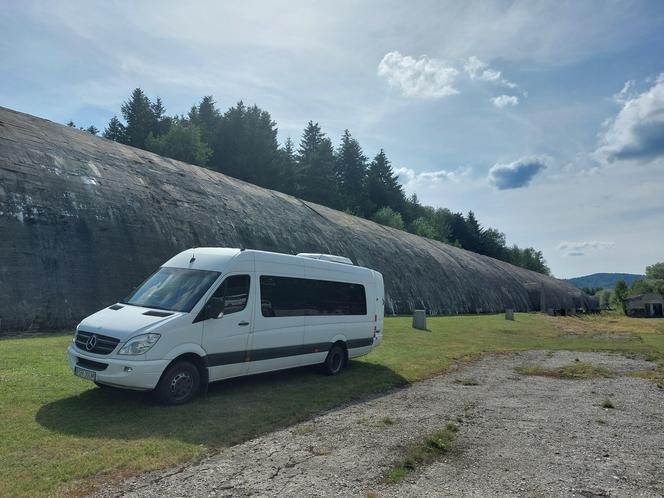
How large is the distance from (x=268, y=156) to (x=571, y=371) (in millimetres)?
62294

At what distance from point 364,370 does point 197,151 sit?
5377 cm

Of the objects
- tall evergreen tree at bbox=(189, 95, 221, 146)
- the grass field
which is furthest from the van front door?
tall evergreen tree at bbox=(189, 95, 221, 146)

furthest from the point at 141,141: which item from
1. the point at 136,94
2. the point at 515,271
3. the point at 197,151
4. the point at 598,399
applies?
the point at 598,399

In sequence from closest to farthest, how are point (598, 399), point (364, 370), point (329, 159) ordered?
point (598, 399) → point (364, 370) → point (329, 159)

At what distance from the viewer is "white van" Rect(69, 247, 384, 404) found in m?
7.53

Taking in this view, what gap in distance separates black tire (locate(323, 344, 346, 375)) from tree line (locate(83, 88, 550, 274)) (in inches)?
2037

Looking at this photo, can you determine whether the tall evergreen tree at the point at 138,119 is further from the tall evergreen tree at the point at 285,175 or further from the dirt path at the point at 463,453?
the dirt path at the point at 463,453

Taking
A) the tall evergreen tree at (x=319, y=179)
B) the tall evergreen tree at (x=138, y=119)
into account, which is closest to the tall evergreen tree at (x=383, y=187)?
the tall evergreen tree at (x=319, y=179)

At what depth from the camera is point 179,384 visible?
313 inches

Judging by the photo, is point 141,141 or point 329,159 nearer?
point 141,141

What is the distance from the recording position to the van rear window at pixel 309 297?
32.5ft

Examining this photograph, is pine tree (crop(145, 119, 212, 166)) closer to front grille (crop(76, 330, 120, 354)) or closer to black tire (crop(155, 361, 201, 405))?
front grille (crop(76, 330, 120, 354))

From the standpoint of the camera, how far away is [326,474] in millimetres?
5359

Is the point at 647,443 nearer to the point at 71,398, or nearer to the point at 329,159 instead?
the point at 71,398
